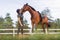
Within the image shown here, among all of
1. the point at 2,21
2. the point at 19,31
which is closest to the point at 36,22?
the point at 19,31

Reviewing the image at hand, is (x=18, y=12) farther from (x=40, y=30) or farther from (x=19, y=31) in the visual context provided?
(x=40, y=30)

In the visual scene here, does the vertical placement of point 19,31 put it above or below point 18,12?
below

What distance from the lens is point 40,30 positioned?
11.8 m

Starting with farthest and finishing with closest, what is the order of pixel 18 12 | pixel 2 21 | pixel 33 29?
pixel 2 21 < pixel 33 29 < pixel 18 12

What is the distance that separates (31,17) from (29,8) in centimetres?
54

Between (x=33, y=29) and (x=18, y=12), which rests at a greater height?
(x=18, y=12)

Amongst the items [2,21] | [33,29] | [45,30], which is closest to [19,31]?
[33,29]

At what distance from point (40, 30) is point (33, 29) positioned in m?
0.59

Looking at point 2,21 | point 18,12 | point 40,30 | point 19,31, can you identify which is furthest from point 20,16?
point 2,21

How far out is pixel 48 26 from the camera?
470 inches

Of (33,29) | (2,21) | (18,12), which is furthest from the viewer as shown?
(2,21)

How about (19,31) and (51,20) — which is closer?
(19,31)

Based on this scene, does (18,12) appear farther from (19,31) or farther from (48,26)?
(48,26)

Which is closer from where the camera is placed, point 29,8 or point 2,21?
point 29,8
